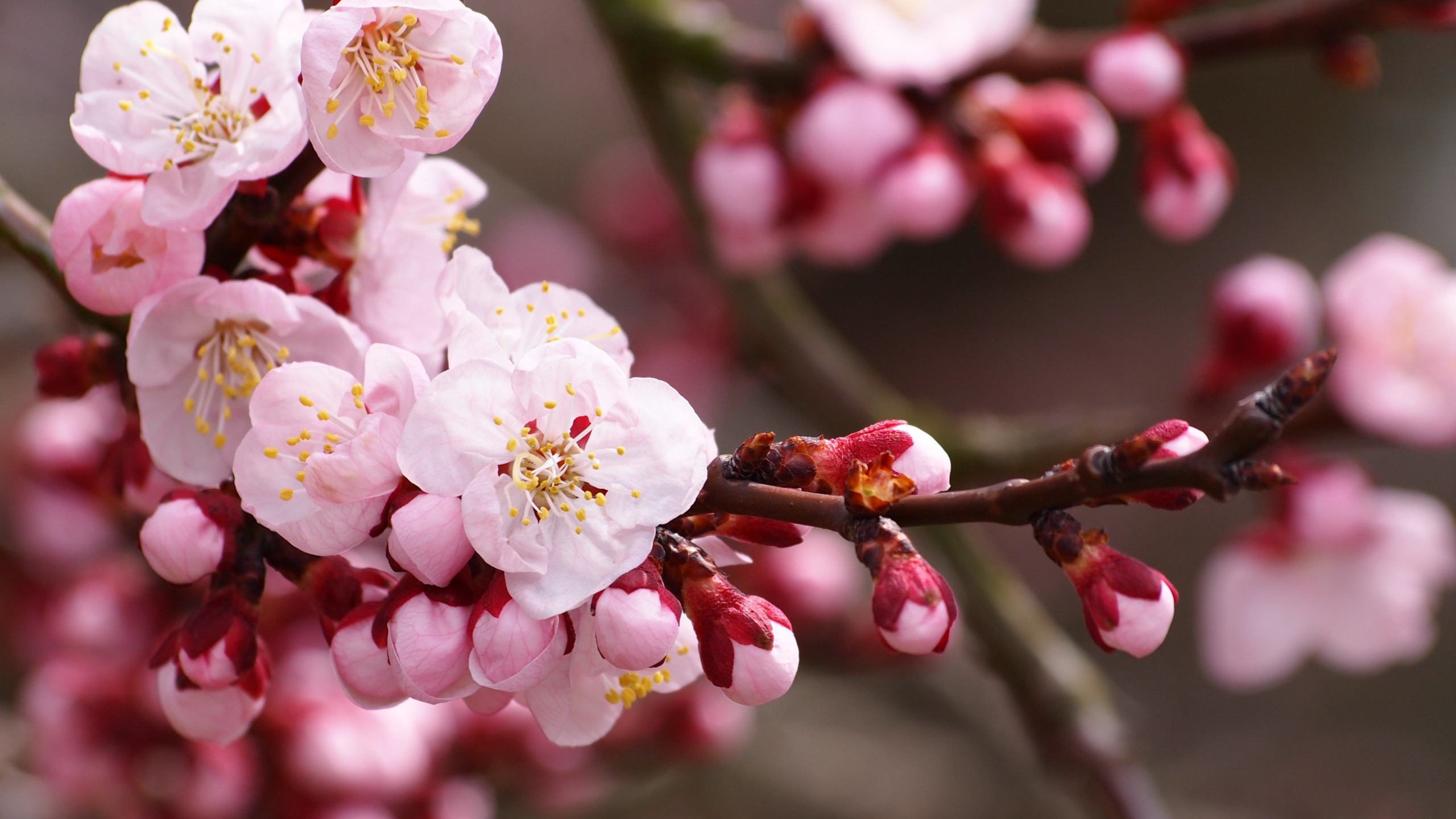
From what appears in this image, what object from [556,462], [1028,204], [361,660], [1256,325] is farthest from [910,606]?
[1256,325]

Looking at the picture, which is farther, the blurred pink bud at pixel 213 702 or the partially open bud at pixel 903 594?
the blurred pink bud at pixel 213 702

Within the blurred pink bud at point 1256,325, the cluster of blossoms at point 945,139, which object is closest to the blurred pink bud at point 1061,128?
the cluster of blossoms at point 945,139

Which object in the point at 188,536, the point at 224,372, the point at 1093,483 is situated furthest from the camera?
the point at 224,372

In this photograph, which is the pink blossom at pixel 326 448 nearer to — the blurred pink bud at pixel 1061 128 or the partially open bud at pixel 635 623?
the partially open bud at pixel 635 623

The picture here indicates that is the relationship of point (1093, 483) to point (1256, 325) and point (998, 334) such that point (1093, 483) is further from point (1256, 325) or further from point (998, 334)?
point (998, 334)

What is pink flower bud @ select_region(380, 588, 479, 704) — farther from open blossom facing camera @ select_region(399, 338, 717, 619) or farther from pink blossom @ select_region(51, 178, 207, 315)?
pink blossom @ select_region(51, 178, 207, 315)

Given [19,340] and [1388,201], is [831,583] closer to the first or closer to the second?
[19,340]

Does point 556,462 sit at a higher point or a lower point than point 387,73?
lower
